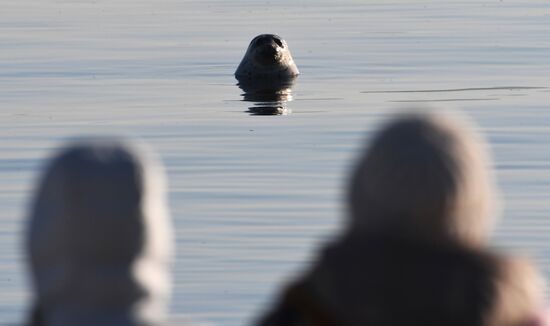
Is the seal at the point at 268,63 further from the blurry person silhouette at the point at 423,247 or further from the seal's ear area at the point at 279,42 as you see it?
the blurry person silhouette at the point at 423,247

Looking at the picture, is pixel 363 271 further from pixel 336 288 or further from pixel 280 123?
pixel 280 123

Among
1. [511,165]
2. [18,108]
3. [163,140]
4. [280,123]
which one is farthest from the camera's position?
[18,108]

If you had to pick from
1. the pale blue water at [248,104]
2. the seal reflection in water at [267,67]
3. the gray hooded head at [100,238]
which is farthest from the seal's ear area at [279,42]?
the gray hooded head at [100,238]

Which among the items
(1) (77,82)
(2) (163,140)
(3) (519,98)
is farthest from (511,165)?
(1) (77,82)

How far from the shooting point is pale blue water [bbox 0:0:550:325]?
1254cm

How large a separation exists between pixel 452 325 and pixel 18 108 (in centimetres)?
1689

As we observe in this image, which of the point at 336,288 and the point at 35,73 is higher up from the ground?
the point at 336,288

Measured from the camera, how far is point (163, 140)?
17.9m

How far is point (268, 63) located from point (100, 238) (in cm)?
2096

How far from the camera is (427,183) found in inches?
168

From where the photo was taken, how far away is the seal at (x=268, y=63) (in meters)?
25.0

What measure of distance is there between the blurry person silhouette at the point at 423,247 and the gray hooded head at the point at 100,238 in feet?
1.33

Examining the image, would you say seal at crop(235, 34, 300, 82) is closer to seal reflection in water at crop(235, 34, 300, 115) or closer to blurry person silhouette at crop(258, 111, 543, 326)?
seal reflection in water at crop(235, 34, 300, 115)

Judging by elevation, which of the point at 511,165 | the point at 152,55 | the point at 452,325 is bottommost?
the point at 152,55
